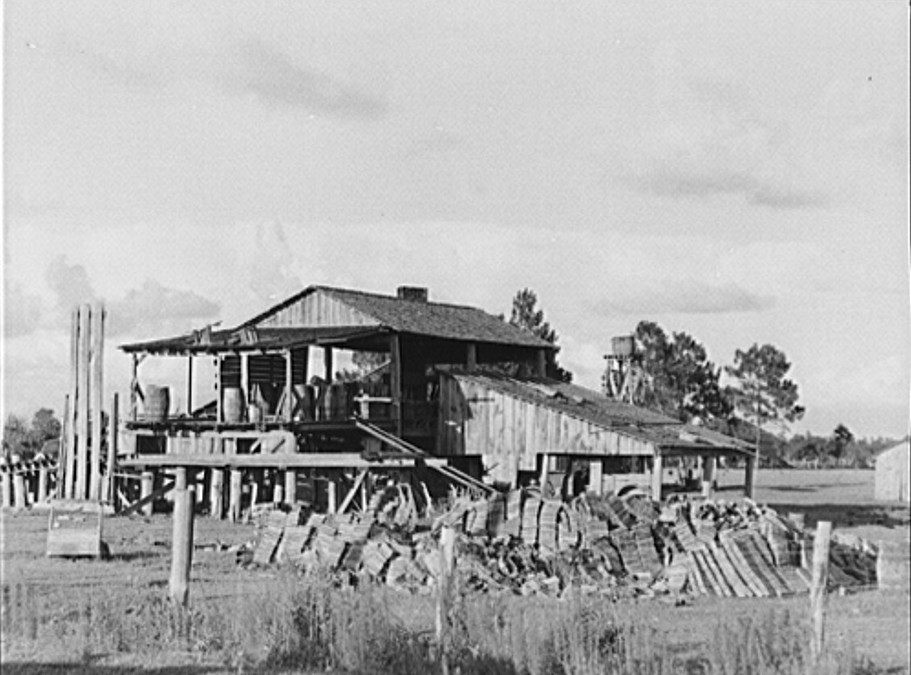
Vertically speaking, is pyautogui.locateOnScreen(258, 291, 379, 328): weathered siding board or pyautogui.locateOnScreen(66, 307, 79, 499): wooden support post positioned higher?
pyautogui.locateOnScreen(258, 291, 379, 328): weathered siding board

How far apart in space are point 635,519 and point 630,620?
14537 millimetres

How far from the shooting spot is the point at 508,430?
43594 mm

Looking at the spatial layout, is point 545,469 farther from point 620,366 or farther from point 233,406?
point 620,366

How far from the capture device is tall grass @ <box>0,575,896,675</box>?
15141mm

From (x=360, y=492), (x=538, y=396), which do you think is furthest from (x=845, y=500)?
(x=360, y=492)

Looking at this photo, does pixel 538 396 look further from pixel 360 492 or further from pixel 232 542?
pixel 232 542

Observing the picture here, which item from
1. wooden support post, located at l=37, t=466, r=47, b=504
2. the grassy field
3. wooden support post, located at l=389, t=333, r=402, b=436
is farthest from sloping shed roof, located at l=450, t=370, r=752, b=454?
the grassy field

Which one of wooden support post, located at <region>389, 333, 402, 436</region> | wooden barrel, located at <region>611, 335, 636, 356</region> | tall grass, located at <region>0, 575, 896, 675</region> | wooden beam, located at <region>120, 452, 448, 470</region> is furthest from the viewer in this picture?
wooden barrel, located at <region>611, 335, 636, 356</region>

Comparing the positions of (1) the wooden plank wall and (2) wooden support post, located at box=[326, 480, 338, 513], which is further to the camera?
(1) the wooden plank wall

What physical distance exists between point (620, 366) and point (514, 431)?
68.0 feet

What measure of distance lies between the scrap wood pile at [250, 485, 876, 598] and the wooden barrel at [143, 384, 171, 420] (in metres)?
14.0

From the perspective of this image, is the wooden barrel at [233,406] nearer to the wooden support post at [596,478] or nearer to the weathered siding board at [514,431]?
the weathered siding board at [514,431]

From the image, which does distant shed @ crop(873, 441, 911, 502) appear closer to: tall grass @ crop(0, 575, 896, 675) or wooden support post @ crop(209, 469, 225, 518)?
wooden support post @ crop(209, 469, 225, 518)

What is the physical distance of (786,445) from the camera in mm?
110312
